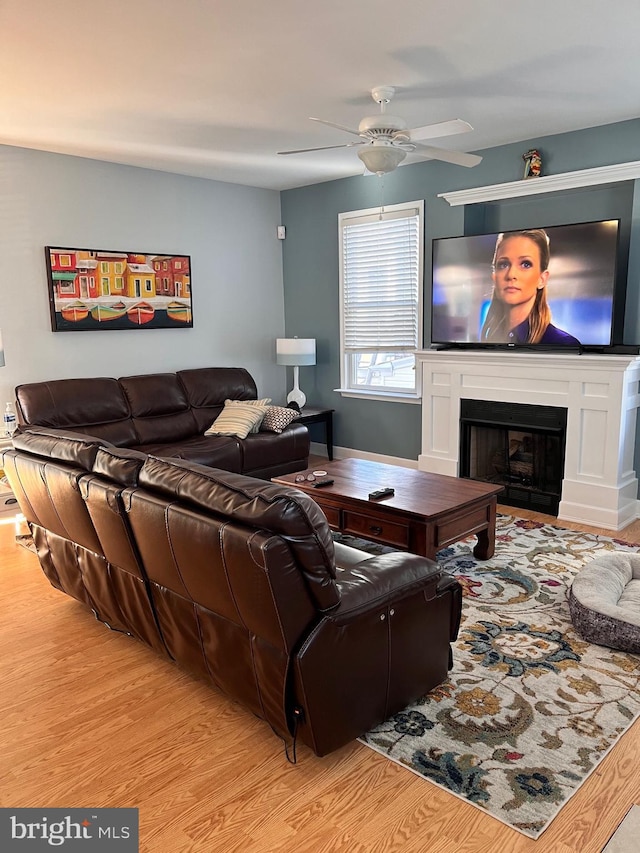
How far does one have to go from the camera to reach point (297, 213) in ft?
21.7

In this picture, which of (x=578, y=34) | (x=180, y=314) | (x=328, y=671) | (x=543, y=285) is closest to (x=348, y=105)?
(x=578, y=34)

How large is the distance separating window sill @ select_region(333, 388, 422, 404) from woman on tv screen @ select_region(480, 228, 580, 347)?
3.40 feet

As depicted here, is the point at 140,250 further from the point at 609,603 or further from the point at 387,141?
the point at 609,603

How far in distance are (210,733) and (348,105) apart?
11.5 ft

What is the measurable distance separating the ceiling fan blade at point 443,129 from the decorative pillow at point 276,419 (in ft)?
9.07

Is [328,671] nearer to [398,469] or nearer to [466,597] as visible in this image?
[466,597]

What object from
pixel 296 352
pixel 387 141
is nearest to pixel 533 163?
pixel 387 141

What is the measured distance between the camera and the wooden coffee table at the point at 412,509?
3408 millimetres

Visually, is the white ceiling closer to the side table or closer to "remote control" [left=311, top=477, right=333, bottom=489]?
"remote control" [left=311, top=477, right=333, bottom=489]

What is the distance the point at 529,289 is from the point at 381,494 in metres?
2.15

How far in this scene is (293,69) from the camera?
3.32 metres

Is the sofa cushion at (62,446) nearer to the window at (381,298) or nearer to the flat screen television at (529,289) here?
the flat screen television at (529,289)

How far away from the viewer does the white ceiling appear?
270cm

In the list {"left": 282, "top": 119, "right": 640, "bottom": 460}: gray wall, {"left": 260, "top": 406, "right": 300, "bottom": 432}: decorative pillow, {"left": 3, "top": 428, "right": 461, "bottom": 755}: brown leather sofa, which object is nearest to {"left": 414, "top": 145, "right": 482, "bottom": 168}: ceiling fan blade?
{"left": 282, "top": 119, "right": 640, "bottom": 460}: gray wall
